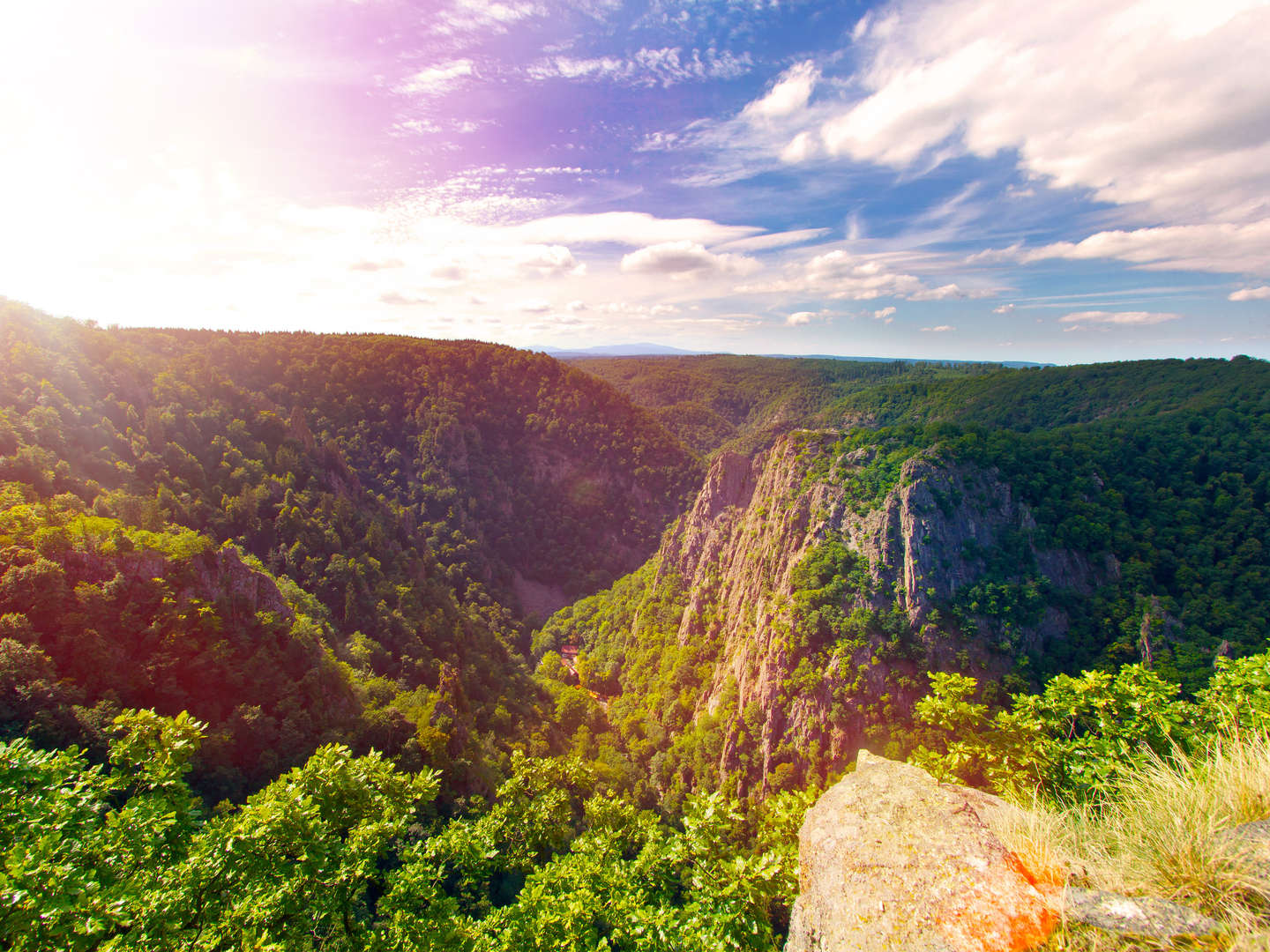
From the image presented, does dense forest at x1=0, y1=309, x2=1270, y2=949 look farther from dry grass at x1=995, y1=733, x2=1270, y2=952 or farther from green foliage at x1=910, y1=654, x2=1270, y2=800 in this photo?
dry grass at x1=995, y1=733, x2=1270, y2=952

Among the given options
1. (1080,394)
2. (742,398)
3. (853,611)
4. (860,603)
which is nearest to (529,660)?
(853,611)

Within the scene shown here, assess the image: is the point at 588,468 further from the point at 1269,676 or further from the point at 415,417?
the point at 1269,676

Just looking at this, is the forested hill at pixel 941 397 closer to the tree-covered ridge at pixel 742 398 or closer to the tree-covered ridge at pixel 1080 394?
the tree-covered ridge at pixel 1080 394

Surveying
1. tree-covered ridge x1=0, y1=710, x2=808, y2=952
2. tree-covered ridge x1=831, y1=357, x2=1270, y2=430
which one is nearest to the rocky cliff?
tree-covered ridge x1=0, y1=710, x2=808, y2=952

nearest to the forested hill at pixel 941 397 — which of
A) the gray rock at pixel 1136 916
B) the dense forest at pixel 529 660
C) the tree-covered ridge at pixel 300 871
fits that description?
the dense forest at pixel 529 660

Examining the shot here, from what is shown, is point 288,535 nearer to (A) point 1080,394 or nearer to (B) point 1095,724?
(B) point 1095,724
